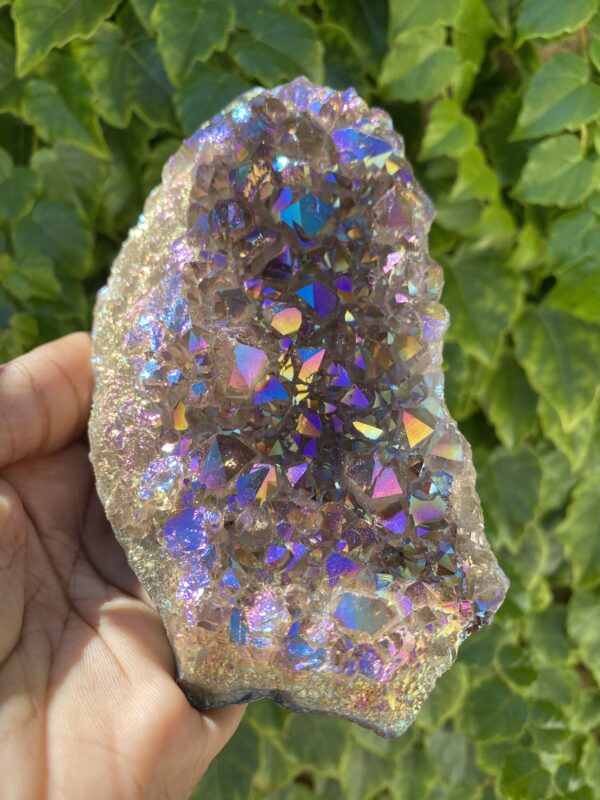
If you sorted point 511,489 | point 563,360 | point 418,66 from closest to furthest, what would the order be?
point 418,66 → point 563,360 → point 511,489

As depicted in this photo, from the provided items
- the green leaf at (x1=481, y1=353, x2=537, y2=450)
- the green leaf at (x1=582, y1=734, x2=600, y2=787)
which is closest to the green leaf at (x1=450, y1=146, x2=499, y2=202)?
the green leaf at (x1=481, y1=353, x2=537, y2=450)

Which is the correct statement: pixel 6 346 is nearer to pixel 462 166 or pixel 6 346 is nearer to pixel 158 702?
pixel 158 702

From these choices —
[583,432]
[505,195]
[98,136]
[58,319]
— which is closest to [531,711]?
[583,432]

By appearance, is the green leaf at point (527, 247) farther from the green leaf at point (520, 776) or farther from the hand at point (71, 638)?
the green leaf at point (520, 776)

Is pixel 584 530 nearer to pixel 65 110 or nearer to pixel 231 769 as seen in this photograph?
pixel 231 769

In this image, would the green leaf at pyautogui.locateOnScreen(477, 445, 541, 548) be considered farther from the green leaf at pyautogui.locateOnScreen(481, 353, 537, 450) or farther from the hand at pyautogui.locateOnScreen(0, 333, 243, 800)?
the hand at pyautogui.locateOnScreen(0, 333, 243, 800)

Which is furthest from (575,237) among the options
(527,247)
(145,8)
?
(145,8)
